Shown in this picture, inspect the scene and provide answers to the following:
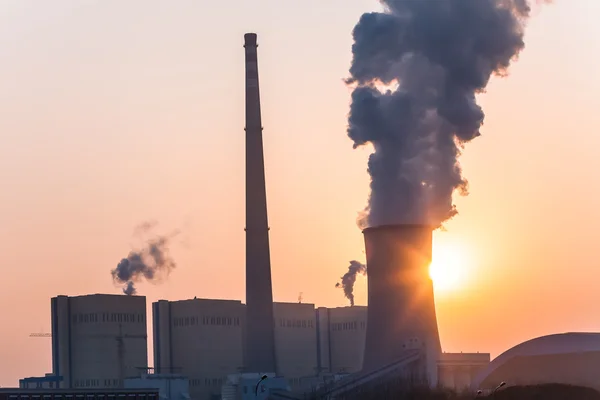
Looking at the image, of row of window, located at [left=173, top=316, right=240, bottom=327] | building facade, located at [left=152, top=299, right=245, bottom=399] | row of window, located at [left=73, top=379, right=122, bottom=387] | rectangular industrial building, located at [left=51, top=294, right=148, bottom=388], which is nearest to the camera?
row of window, located at [left=73, top=379, right=122, bottom=387]

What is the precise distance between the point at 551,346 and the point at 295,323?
3185 cm

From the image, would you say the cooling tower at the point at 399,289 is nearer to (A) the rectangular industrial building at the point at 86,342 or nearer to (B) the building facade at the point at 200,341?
(B) the building facade at the point at 200,341

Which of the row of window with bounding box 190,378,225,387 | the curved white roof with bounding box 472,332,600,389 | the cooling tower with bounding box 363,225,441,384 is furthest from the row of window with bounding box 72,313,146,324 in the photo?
the cooling tower with bounding box 363,225,441,384

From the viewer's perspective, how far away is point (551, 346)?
52250 mm

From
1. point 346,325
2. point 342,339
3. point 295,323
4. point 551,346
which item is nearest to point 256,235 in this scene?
point 295,323

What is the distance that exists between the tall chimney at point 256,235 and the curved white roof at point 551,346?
1555 cm

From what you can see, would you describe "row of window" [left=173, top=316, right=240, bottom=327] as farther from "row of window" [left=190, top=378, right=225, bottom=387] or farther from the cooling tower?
the cooling tower

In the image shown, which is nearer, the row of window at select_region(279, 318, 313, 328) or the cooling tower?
the cooling tower

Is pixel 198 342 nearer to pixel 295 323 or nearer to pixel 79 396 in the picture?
pixel 295 323

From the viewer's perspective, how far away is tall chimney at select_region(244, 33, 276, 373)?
66000mm

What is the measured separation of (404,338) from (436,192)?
6.53m

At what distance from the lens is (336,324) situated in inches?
3386

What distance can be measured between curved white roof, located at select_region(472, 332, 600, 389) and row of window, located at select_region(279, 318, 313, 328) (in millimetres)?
28204

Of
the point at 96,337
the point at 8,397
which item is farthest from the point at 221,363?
the point at 8,397
